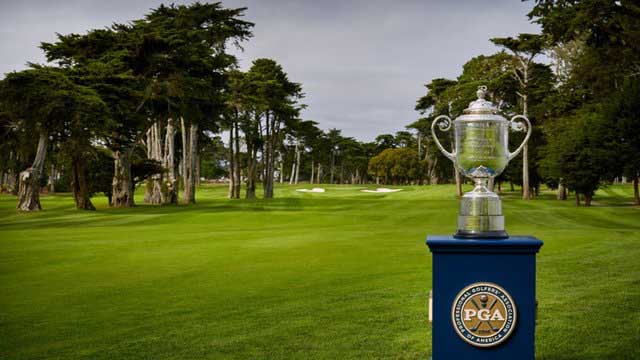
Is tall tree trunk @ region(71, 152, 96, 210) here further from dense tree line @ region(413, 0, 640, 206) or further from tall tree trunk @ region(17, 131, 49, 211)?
dense tree line @ region(413, 0, 640, 206)

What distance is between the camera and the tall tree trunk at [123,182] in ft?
138

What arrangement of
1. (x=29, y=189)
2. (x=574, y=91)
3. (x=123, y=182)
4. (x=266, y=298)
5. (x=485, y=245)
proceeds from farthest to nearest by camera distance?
(x=574, y=91), (x=123, y=182), (x=29, y=189), (x=266, y=298), (x=485, y=245)

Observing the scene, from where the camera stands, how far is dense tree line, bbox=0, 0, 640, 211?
33906mm

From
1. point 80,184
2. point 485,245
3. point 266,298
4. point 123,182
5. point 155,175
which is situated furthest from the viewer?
point 155,175

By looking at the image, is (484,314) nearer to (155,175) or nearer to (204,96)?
(204,96)

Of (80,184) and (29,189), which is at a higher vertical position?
(80,184)

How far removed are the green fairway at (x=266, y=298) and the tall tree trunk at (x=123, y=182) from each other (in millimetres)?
→ 23318

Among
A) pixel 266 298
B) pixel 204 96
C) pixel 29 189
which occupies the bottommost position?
pixel 266 298

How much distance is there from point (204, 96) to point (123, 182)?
7.49 metres

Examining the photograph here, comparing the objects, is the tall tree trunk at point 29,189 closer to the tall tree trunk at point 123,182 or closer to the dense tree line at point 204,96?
the dense tree line at point 204,96

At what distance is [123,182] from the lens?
4225 cm

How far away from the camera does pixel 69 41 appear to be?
129ft

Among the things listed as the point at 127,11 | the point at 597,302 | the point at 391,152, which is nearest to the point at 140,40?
the point at 127,11

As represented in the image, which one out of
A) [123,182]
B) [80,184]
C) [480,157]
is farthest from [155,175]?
[480,157]
